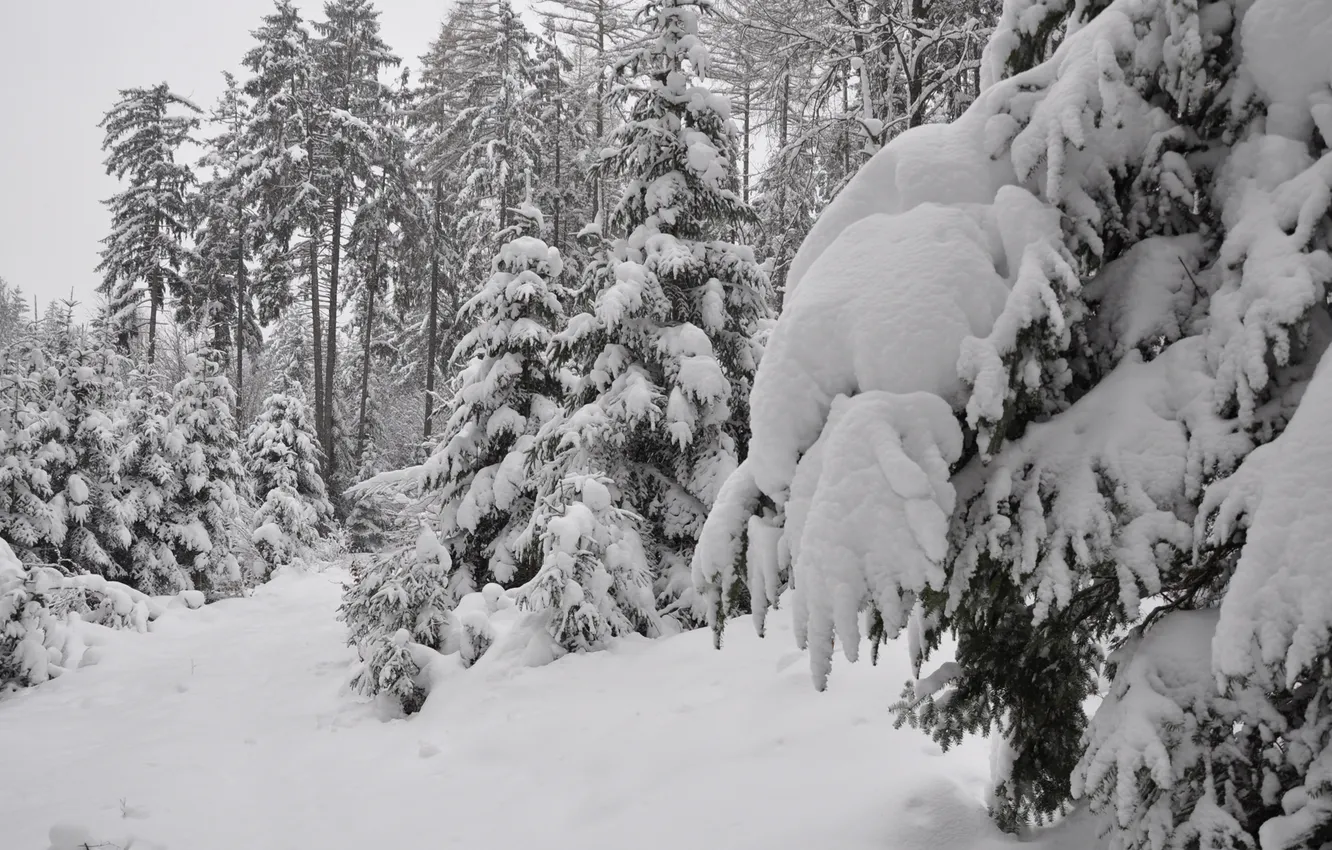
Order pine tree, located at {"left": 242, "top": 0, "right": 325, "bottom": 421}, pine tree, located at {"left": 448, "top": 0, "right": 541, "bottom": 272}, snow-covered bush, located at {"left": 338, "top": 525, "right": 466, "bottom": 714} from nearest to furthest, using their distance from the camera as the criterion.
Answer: snow-covered bush, located at {"left": 338, "top": 525, "right": 466, "bottom": 714} < pine tree, located at {"left": 448, "top": 0, "right": 541, "bottom": 272} < pine tree, located at {"left": 242, "top": 0, "right": 325, "bottom": 421}

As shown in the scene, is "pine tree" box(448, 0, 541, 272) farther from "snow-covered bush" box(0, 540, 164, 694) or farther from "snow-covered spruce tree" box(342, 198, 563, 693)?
"snow-covered bush" box(0, 540, 164, 694)

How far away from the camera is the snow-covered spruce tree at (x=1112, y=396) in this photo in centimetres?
187

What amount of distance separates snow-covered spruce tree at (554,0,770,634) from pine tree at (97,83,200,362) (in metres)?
20.6

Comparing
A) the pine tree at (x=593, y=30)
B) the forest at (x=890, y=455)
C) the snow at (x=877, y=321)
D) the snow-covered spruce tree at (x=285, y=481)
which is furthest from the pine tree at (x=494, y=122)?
the snow at (x=877, y=321)

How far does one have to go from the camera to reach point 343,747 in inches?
227

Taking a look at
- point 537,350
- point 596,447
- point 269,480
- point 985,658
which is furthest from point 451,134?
point 985,658

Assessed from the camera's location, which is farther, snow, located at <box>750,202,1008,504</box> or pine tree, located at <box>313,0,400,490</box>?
pine tree, located at <box>313,0,400,490</box>

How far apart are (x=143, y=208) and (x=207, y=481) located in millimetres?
14661

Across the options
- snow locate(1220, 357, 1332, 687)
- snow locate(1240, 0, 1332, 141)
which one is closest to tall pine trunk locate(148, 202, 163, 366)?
snow locate(1240, 0, 1332, 141)

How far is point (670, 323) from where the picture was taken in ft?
26.5

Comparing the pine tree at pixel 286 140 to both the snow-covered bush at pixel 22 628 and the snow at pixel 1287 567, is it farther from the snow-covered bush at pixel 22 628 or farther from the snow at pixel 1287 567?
the snow at pixel 1287 567

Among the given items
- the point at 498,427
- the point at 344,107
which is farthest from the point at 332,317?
the point at 498,427

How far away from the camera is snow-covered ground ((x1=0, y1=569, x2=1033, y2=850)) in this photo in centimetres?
347

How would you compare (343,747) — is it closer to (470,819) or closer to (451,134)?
(470,819)
